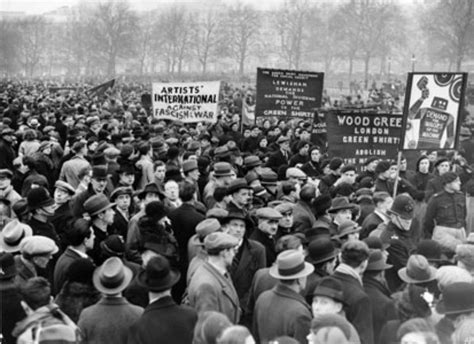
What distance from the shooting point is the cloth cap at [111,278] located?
4.86 metres

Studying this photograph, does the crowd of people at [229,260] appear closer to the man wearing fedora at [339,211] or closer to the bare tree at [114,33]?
the man wearing fedora at [339,211]

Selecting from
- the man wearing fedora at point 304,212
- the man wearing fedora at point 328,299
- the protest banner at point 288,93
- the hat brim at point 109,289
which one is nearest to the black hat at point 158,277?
the hat brim at point 109,289

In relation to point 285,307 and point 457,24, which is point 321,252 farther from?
point 457,24

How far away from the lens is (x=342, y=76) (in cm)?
7644

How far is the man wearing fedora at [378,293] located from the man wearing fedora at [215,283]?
1011mm

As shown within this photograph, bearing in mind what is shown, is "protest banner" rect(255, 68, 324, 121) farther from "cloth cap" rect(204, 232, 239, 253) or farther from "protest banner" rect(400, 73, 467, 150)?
Result: "cloth cap" rect(204, 232, 239, 253)

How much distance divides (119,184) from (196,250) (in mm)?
3371

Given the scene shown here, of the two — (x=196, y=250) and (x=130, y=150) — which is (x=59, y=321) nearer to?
(x=196, y=250)

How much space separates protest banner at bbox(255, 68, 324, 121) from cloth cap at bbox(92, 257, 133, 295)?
1006cm

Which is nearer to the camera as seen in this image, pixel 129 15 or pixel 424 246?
pixel 424 246

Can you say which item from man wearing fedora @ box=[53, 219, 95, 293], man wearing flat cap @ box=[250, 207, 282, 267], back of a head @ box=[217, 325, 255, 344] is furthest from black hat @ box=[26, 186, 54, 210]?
back of a head @ box=[217, 325, 255, 344]

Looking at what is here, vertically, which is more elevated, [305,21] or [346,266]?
[305,21]

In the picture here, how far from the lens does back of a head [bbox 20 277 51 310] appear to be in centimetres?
462

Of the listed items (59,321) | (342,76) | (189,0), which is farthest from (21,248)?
(189,0)
